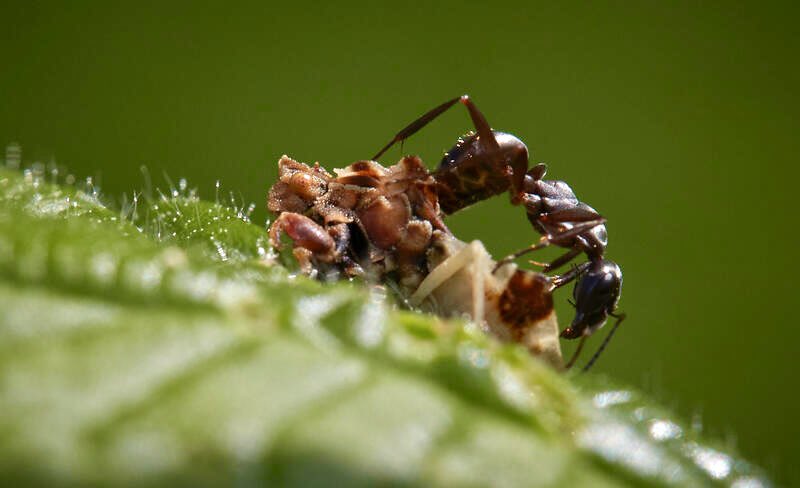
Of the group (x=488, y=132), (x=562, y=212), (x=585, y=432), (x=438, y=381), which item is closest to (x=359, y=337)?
(x=438, y=381)

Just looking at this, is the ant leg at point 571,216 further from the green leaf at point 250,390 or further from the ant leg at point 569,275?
the green leaf at point 250,390

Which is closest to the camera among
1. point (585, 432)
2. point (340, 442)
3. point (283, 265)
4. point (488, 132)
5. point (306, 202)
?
point (340, 442)

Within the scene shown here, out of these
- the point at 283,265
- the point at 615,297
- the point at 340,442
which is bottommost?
the point at 615,297

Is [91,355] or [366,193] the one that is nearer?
[91,355]

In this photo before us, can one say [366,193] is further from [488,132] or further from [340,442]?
[340,442]

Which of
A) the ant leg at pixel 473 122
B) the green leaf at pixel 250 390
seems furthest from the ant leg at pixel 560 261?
the green leaf at pixel 250 390

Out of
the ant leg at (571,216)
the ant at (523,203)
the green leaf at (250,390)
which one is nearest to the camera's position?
the green leaf at (250,390)

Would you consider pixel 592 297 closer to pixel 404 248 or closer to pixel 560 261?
pixel 560 261

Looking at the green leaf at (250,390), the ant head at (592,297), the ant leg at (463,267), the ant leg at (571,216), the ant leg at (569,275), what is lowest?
the ant head at (592,297)
